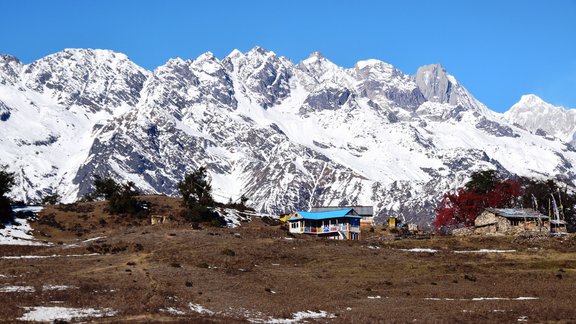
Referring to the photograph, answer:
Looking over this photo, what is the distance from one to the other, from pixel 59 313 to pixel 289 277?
94.5 ft

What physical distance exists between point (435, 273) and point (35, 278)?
38682 mm

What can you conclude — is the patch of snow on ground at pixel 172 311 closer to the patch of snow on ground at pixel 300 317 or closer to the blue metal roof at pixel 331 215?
the patch of snow on ground at pixel 300 317

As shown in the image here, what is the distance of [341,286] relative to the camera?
70.9 meters

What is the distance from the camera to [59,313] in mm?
50562

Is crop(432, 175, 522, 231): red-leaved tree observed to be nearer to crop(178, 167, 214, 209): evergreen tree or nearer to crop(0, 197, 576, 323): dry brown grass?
crop(0, 197, 576, 323): dry brown grass

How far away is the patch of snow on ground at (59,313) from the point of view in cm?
4859

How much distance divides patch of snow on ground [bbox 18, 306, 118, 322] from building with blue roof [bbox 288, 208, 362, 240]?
8569 cm

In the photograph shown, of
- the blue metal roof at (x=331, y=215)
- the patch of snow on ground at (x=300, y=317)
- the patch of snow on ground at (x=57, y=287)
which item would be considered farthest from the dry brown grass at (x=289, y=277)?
the blue metal roof at (x=331, y=215)

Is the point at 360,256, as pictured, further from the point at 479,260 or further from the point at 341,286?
the point at 341,286

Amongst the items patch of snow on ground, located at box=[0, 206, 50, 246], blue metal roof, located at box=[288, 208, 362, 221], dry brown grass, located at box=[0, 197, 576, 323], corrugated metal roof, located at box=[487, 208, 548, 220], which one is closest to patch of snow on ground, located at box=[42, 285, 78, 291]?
dry brown grass, located at box=[0, 197, 576, 323]

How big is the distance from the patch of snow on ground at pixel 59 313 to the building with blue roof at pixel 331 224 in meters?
85.7

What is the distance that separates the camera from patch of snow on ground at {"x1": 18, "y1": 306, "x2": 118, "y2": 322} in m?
48.6

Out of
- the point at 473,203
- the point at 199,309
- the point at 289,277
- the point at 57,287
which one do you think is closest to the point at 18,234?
the point at 289,277

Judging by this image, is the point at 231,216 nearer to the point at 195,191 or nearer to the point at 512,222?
the point at 195,191
